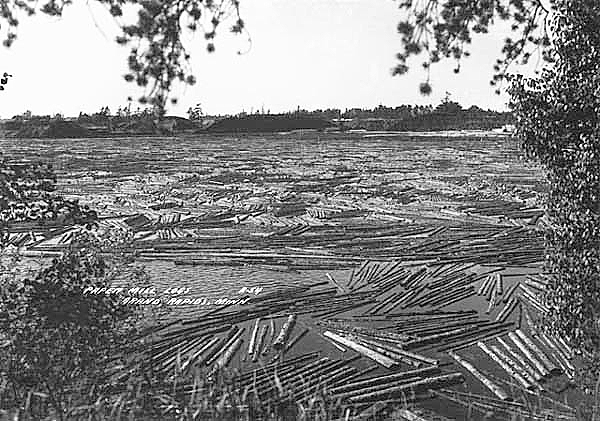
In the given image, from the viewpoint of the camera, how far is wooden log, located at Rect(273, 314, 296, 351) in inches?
253

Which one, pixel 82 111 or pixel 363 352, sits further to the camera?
pixel 82 111

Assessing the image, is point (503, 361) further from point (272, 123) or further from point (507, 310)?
point (272, 123)

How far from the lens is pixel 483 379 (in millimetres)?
5672

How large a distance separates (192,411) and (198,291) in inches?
185

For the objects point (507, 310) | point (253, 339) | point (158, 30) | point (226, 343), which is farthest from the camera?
point (507, 310)

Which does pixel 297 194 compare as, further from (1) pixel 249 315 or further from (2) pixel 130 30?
(2) pixel 130 30

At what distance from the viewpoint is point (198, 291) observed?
8.46m

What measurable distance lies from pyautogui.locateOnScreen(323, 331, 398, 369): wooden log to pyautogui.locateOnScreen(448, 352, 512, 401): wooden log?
0.57 meters

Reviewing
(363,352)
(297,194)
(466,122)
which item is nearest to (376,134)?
(297,194)

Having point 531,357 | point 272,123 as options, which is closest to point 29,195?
point 531,357

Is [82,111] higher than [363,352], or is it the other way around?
[82,111]

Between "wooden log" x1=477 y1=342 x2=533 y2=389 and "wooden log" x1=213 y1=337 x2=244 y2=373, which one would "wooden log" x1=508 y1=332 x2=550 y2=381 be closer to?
"wooden log" x1=477 y1=342 x2=533 y2=389

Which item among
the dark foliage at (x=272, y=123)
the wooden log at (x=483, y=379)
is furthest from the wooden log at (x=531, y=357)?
the dark foliage at (x=272, y=123)

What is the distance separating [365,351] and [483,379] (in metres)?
1.07
